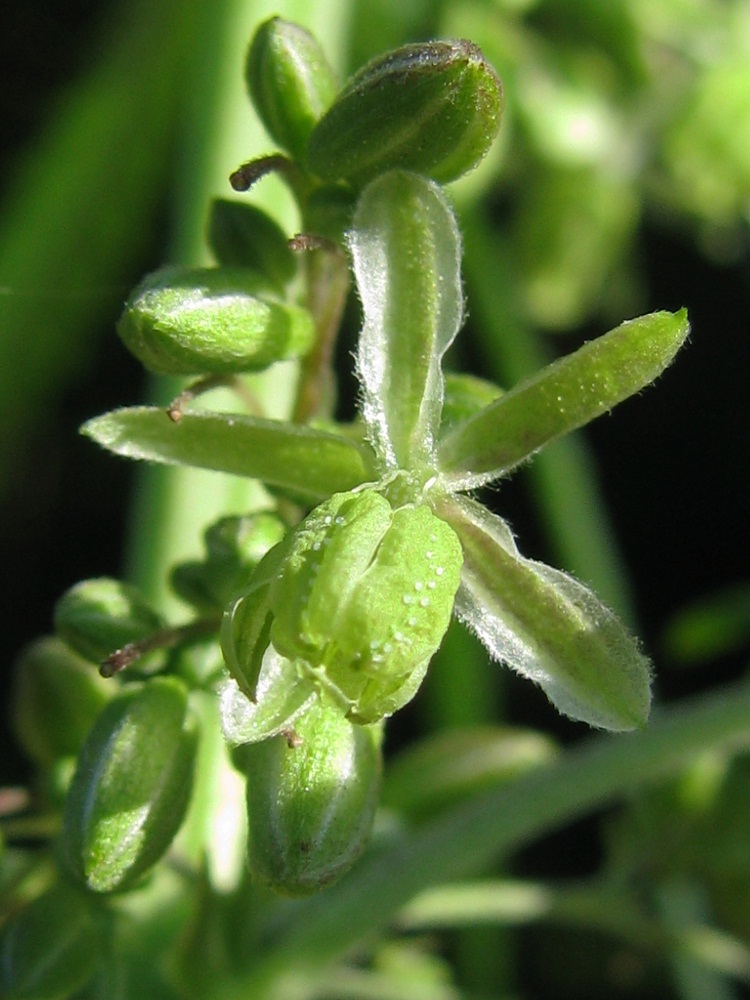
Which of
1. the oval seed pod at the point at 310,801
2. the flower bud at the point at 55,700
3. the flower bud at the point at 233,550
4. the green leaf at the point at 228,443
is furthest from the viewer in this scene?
the flower bud at the point at 55,700

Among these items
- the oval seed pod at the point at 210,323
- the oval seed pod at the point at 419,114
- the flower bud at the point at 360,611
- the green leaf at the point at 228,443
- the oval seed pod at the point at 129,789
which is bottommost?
the oval seed pod at the point at 129,789

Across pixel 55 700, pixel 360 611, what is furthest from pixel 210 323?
pixel 55 700

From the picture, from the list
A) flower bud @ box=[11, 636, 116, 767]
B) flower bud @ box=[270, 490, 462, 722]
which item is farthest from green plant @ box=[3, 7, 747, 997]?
flower bud @ box=[11, 636, 116, 767]

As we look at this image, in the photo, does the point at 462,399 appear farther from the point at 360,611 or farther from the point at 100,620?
the point at 100,620

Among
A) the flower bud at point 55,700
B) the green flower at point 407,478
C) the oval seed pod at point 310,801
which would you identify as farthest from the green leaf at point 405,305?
the flower bud at point 55,700

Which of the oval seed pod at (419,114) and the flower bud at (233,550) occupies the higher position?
the oval seed pod at (419,114)

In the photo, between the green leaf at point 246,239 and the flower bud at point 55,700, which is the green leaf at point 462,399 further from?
the flower bud at point 55,700

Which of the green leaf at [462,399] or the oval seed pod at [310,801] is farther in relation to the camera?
the green leaf at [462,399]

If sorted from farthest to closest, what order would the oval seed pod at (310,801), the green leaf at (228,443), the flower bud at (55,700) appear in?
the flower bud at (55,700) < the green leaf at (228,443) < the oval seed pod at (310,801)
